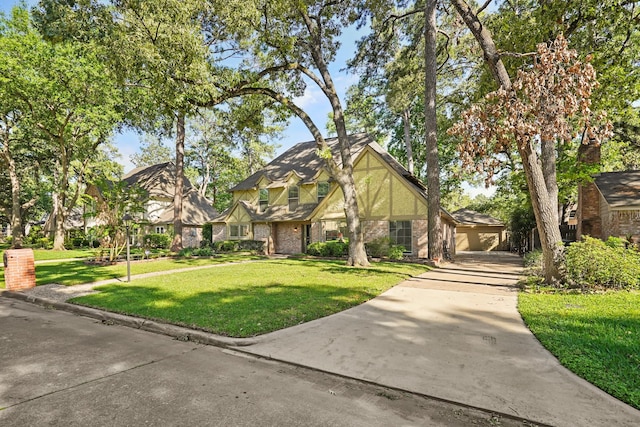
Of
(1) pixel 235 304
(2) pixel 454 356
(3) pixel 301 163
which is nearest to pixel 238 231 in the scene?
(3) pixel 301 163

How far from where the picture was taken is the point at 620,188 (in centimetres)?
1557

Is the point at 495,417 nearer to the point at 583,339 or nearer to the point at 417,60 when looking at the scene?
the point at 583,339

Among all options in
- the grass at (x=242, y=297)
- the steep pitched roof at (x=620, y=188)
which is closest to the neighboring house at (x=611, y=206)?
the steep pitched roof at (x=620, y=188)

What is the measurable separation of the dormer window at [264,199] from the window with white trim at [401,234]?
37.3 ft

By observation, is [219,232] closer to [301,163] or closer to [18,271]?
[301,163]

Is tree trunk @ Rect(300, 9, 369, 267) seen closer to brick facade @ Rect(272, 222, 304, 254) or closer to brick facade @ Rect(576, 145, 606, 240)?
brick facade @ Rect(272, 222, 304, 254)

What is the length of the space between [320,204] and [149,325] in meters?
16.5

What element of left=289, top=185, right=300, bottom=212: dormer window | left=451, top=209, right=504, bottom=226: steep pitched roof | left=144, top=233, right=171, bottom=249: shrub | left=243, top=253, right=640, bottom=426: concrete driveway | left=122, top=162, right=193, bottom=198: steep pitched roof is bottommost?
left=243, top=253, right=640, bottom=426: concrete driveway

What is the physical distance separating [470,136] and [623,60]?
10287 millimetres

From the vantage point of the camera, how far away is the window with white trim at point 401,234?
1917 centimetres

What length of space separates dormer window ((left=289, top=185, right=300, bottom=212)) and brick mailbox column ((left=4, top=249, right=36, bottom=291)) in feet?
54.2

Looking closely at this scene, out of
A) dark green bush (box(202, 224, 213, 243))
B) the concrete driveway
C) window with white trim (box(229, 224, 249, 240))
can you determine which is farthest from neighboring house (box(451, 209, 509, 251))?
the concrete driveway

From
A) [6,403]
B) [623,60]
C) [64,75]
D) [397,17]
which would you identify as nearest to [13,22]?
[64,75]

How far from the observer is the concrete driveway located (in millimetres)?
3260
